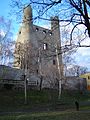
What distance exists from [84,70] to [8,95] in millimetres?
70289

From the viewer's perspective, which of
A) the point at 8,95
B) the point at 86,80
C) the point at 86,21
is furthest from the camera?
the point at 86,80

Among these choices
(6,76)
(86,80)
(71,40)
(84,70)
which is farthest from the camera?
(84,70)

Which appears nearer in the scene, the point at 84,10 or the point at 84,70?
the point at 84,10

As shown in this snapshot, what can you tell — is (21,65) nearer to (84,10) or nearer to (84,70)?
(84,10)

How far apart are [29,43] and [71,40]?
49.2 m

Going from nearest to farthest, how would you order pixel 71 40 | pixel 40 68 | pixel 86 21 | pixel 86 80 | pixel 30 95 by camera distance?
1. pixel 86 21
2. pixel 71 40
3. pixel 30 95
4. pixel 40 68
5. pixel 86 80

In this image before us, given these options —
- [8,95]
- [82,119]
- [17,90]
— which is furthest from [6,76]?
[82,119]

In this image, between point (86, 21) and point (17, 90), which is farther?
point (17, 90)

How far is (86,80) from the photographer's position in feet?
312

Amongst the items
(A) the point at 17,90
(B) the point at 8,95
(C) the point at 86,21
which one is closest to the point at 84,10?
(C) the point at 86,21

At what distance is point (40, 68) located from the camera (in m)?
63.2

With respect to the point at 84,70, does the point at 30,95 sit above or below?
below

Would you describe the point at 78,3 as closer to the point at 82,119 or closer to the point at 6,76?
the point at 82,119

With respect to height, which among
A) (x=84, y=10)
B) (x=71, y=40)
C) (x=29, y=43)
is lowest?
(x=71, y=40)
